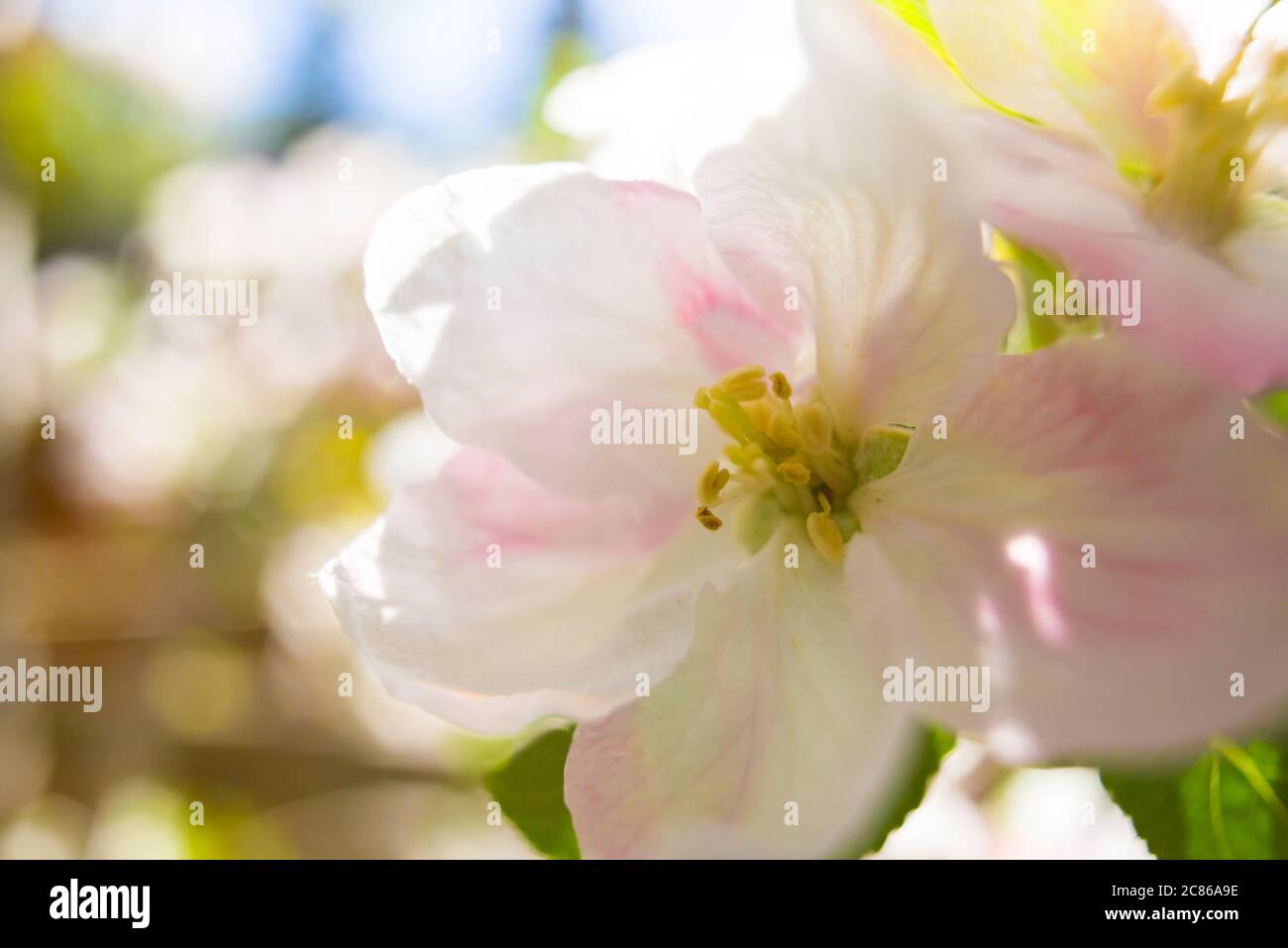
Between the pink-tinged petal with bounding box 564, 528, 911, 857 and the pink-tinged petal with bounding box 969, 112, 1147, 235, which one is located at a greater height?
the pink-tinged petal with bounding box 969, 112, 1147, 235

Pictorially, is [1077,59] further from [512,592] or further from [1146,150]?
[512,592]

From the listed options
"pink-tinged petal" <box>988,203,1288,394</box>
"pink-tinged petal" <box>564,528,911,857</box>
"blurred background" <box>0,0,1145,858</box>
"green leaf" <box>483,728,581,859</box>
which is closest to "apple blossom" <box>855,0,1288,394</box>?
"pink-tinged petal" <box>988,203,1288,394</box>

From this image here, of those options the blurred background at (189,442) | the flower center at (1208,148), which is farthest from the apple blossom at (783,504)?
the blurred background at (189,442)

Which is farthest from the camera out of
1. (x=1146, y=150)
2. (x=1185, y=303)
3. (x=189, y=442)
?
(x=189, y=442)

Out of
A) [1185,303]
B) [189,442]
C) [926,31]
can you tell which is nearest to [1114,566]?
[1185,303]

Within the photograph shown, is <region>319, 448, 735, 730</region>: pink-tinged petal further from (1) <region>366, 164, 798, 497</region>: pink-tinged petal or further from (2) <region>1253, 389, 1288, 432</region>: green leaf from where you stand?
(2) <region>1253, 389, 1288, 432</region>: green leaf

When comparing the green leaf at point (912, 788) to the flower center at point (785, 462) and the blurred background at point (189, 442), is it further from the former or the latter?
the blurred background at point (189, 442)
